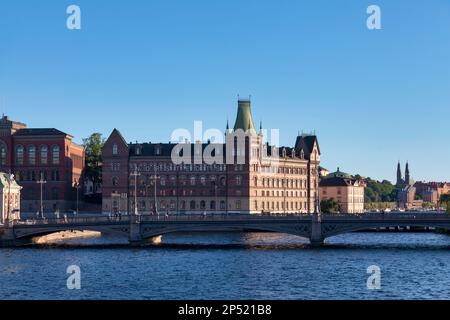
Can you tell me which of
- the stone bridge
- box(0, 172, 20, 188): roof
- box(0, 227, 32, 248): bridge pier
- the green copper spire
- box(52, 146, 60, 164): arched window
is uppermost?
the green copper spire

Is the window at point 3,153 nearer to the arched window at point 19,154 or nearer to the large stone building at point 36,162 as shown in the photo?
the large stone building at point 36,162

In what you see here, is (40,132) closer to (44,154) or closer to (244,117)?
(44,154)

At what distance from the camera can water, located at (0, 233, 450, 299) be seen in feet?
188

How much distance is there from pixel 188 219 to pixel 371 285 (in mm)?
43010

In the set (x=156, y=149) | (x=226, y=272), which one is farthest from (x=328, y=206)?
(x=226, y=272)

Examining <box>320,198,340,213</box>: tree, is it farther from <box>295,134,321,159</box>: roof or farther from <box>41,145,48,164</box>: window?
<box>41,145,48,164</box>: window

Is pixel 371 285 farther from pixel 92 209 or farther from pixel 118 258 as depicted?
pixel 92 209

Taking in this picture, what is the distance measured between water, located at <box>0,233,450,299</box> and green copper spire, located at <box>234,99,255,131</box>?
7253cm

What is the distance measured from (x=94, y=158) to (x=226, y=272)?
4854 inches

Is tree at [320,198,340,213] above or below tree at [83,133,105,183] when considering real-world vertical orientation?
below

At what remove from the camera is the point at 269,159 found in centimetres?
17700

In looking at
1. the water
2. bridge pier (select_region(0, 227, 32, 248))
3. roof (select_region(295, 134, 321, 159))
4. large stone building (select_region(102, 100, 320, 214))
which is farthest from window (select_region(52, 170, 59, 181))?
the water
